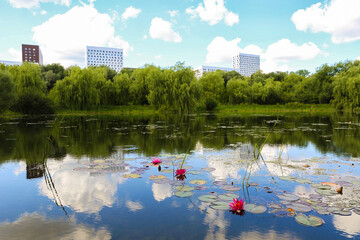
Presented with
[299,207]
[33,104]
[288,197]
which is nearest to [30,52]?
[33,104]

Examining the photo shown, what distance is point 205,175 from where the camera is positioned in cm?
598

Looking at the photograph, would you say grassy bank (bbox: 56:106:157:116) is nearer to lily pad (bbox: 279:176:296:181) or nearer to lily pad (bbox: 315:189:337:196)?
lily pad (bbox: 279:176:296:181)

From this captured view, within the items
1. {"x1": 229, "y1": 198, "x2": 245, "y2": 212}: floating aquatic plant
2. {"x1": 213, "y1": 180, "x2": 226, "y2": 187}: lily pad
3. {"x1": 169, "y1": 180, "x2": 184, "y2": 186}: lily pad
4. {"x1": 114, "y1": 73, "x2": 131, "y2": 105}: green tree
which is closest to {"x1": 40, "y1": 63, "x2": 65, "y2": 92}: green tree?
{"x1": 114, "y1": 73, "x2": 131, "y2": 105}: green tree

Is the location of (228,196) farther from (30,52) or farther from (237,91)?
(30,52)

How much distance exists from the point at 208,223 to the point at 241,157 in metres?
4.61

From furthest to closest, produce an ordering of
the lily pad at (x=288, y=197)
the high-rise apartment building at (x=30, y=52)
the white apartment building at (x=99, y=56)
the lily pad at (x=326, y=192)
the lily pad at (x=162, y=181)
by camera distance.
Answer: the white apartment building at (x=99, y=56) → the high-rise apartment building at (x=30, y=52) → the lily pad at (x=162, y=181) → the lily pad at (x=326, y=192) → the lily pad at (x=288, y=197)

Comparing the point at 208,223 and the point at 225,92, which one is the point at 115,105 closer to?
the point at 225,92

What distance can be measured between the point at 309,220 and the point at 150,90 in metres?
42.9

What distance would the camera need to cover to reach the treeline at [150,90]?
37562 mm

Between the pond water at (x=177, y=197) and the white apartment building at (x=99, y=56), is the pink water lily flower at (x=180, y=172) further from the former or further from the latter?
the white apartment building at (x=99, y=56)

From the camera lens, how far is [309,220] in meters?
3.65

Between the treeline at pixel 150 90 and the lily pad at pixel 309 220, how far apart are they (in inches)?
1385

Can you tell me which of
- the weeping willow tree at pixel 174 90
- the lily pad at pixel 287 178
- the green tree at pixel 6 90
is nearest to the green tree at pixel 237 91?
the weeping willow tree at pixel 174 90

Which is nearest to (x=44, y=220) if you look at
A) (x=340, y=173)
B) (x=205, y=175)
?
(x=205, y=175)
